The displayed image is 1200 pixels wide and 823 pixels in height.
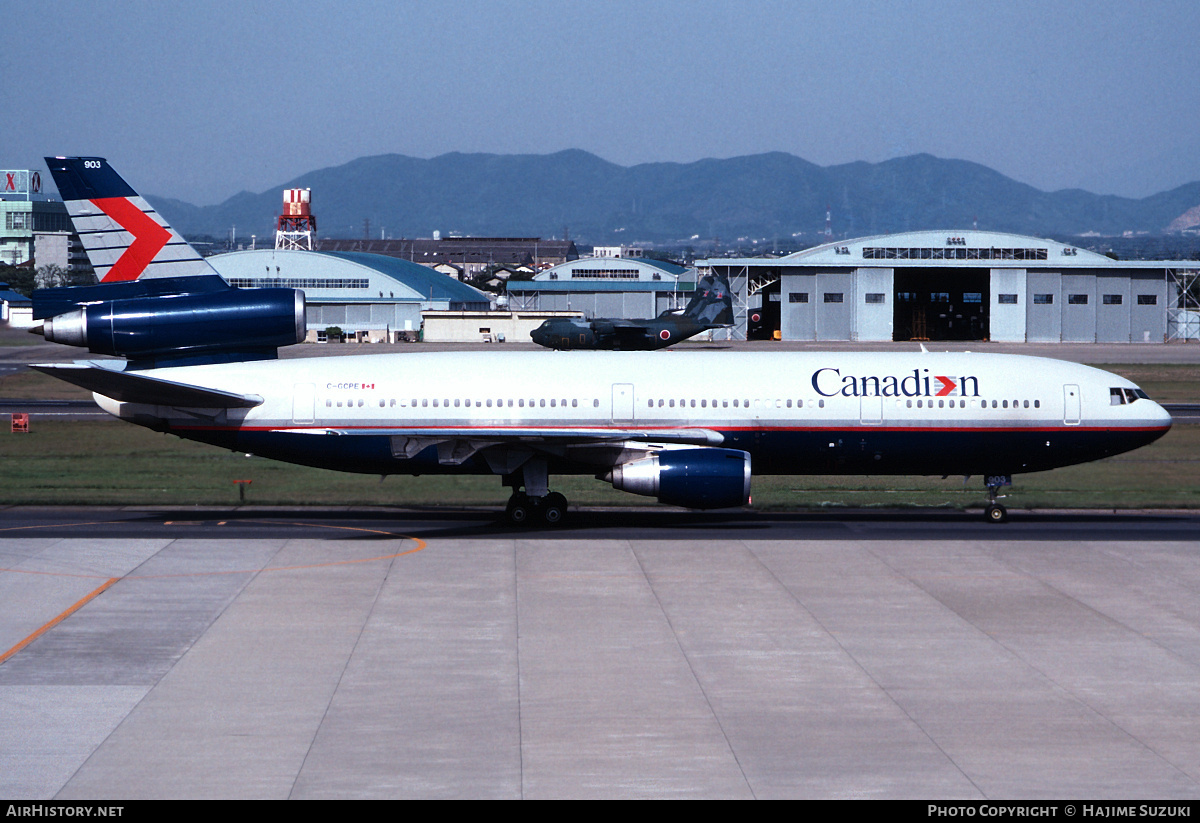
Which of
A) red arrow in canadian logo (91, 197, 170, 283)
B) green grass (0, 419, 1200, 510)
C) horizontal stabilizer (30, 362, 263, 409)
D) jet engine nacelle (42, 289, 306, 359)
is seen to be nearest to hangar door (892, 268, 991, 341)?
green grass (0, 419, 1200, 510)

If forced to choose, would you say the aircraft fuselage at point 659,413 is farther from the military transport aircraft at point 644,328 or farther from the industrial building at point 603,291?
the industrial building at point 603,291

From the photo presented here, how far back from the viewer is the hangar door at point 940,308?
144 meters

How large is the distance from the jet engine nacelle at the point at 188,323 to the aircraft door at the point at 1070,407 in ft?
70.9

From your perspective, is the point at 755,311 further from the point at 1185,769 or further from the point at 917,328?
the point at 1185,769

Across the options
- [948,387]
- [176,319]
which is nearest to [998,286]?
[948,387]

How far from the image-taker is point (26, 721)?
1852cm

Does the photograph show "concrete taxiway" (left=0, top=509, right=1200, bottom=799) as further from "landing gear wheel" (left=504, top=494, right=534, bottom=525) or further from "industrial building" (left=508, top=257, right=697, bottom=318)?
"industrial building" (left=508, top=257, right=697, bottom=318)

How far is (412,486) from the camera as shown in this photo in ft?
141

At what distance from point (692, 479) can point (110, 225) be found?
57.4 feet

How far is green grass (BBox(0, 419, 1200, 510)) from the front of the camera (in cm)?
4022

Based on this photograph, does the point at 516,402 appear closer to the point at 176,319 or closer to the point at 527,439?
the point at 527,439

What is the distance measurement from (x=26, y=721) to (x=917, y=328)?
462ft

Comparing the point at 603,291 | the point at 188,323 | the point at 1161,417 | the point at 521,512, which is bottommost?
the point at 521,512
